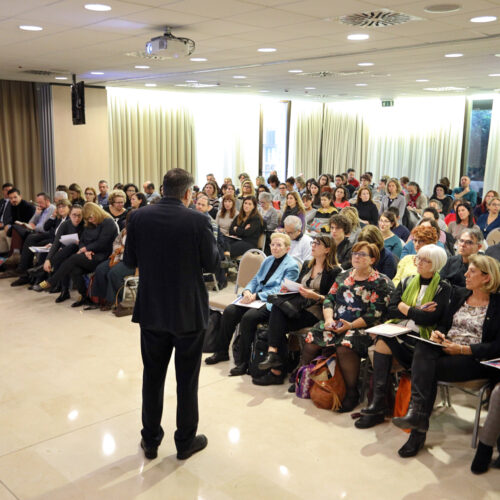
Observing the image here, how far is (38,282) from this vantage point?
7.59 m

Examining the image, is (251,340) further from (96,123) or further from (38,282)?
(96,123)

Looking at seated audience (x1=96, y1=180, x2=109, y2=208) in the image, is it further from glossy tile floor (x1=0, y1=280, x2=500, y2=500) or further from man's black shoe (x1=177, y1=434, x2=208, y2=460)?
man's black shoe (x1=177, y1=434, x2=208, y2=460)

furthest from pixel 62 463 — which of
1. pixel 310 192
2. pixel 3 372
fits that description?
pixel 310 192

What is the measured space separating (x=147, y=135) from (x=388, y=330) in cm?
1123

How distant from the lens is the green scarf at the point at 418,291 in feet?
12.5

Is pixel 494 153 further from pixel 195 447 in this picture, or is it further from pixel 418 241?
pixel 195 447

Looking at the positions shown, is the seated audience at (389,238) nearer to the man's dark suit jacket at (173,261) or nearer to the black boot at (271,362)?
the black boot at (271,362)

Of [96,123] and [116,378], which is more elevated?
[96,123]

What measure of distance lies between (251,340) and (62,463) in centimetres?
186

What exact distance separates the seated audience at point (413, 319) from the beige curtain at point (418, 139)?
39.6 ft

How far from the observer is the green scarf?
3799 mm

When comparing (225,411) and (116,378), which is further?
(116,378)

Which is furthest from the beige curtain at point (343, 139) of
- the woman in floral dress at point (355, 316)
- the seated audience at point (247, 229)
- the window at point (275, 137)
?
the woman in floral dress at point (355, 316)

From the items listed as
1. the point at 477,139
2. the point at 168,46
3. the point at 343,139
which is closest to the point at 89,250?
the point at 168,46
